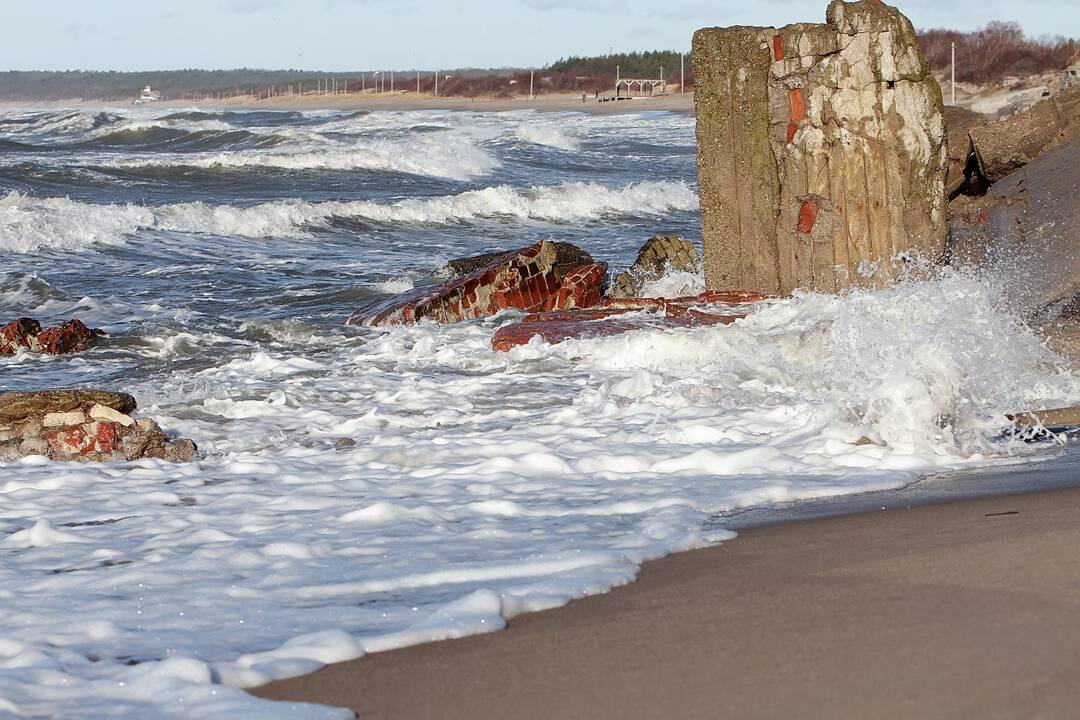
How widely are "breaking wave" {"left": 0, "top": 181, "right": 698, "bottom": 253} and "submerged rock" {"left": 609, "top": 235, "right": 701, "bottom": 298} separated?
26.2ft

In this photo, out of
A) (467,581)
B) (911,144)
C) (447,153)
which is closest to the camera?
(467,581)

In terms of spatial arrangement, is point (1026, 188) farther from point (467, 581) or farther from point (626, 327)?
point (467, 581)

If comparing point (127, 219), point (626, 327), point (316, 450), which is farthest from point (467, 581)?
point (127, 219)

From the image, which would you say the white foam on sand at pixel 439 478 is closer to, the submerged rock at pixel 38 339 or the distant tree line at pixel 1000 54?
the submerged rock at pixel 38 339

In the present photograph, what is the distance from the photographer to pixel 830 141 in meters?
7.41

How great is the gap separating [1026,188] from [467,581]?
7.46 m

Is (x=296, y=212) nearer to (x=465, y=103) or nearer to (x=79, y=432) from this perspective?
(x=79, y=432)

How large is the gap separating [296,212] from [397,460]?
45.0 ft

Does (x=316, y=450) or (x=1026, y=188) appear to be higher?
(x=1026, y=188)

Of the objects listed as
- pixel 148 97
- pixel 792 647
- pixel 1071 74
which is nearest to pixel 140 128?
pixel 1071 74

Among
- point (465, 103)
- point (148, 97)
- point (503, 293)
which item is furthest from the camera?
point (148, 97)

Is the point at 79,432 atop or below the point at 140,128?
below

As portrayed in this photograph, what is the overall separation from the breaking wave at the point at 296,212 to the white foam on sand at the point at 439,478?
9070 mm

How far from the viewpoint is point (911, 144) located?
24.0 ft
